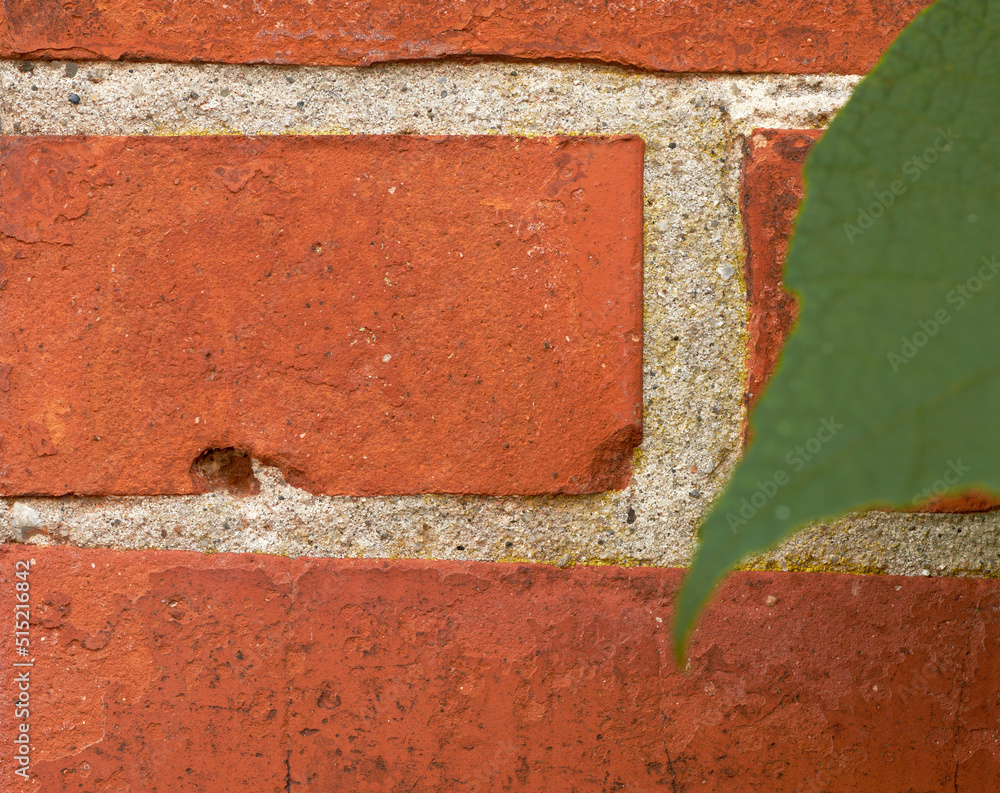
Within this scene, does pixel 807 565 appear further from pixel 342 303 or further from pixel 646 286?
pixel 342 303

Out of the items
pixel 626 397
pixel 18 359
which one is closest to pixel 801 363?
pixel 626 397

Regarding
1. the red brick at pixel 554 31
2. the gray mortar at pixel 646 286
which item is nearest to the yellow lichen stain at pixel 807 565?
the gray mortar at pixel 646 286

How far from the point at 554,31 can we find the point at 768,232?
149 mm

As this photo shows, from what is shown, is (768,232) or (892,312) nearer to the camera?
(892,312)

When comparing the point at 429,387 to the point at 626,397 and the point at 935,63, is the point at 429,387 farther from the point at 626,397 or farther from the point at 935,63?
the point at 935,63

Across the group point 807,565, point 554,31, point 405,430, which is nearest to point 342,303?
point 405,430

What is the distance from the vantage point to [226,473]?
0.43 metres

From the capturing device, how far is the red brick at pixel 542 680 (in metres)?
0.41

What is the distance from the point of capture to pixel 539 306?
0.40 meters

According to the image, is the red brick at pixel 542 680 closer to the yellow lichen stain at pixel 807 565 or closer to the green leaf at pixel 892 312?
the yellow lichen stain at pixel 807 565

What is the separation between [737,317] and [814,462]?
288mm

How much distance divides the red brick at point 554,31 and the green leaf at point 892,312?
0.22 metres

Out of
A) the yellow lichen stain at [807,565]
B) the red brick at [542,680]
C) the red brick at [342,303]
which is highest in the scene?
the red brick at [342,303]

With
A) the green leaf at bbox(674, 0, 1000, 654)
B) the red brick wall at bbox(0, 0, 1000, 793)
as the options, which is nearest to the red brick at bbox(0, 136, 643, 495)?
the red brick wall at bbox(0, 0, 1000, 793)
